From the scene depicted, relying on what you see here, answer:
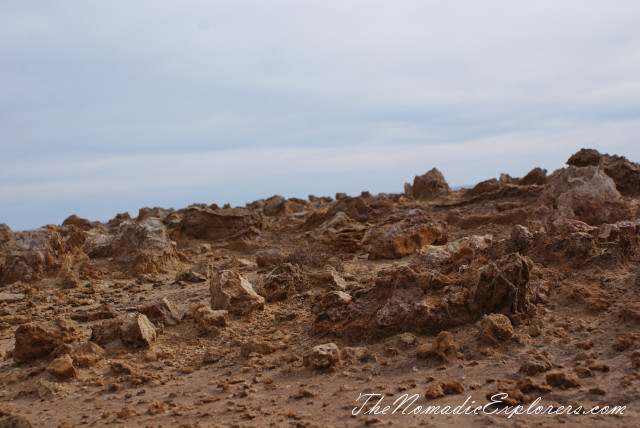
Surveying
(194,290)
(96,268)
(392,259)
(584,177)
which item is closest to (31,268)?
(96,268)

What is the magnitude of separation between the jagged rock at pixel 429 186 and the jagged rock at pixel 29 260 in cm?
1053

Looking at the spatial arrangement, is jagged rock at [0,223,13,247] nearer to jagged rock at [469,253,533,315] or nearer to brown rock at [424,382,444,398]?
jagged rock at [469,253,533,315]

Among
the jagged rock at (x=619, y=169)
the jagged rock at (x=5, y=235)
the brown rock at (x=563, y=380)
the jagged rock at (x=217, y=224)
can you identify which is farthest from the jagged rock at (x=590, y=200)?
the jagged rock at (x=5, y=235)

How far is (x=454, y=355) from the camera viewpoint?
464 centimetres

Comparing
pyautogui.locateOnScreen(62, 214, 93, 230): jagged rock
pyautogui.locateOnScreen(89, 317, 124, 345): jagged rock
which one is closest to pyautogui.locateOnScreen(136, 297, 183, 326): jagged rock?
pyautogui.locateOnScreen(89, 317, 124, 345): jagged rock

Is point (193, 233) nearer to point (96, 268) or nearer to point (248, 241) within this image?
point (248, 241)

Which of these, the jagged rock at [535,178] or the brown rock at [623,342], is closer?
the brown rock at [623,342]

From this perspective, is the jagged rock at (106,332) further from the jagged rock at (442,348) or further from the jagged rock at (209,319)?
the jagged rock at (442,348)

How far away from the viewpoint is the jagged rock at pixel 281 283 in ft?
23.8

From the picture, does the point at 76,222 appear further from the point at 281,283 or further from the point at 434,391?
the point at 434,391

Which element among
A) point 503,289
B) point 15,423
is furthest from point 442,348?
point 15,423

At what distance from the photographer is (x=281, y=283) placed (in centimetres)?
742

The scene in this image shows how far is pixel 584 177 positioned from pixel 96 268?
898 cm

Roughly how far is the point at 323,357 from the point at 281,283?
265 centimetres
